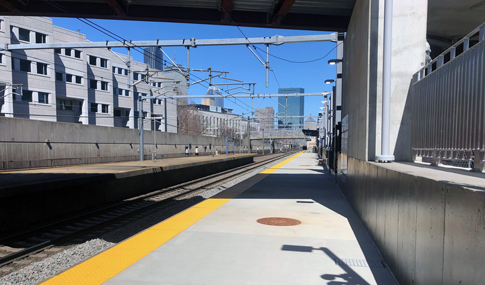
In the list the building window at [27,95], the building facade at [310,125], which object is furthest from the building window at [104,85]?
the building facade at [310,125]

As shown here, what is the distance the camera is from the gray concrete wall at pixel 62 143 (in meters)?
21.7

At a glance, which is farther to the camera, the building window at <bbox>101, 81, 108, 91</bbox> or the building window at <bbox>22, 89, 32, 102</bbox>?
the building window at <bbox>101, 81, 108, 91</bbox>

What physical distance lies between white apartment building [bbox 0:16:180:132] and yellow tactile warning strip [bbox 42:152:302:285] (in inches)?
823

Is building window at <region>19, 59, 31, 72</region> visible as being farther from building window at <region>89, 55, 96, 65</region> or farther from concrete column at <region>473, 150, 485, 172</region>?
concrete column at <region>473, 150, 485, 172</region>

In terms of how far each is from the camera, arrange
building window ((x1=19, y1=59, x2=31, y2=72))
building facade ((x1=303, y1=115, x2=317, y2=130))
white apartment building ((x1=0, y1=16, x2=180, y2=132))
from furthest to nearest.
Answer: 1. building facade ((x1=303, y1=115, x2=317, y2=130))
2. building window ((x1=19, y1=59, x2=31, y2=72))
3. white apartment building ((x1=0, y1=16, x2=180, y2=132))

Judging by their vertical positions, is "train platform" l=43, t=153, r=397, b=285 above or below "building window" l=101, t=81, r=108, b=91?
below

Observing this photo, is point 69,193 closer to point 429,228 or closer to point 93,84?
point 429,228

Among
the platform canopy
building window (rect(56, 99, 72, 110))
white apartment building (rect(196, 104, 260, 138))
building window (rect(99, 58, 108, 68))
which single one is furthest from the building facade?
the platform canopy

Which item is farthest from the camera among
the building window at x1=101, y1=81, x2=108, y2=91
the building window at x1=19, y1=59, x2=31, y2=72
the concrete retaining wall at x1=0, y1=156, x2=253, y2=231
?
the building window at x1=101, y1=81, x2=108, y2=91

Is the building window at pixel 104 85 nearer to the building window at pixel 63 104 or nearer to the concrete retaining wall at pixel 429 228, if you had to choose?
the building window at pixel 63 104

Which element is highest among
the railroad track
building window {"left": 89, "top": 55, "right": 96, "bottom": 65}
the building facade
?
building window {"left": 89, "top": 55, "right": 96, "bottom": 65}

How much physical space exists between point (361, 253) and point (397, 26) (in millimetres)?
4729

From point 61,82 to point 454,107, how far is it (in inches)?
1816

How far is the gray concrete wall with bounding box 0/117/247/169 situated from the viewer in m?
21.7
